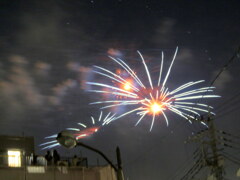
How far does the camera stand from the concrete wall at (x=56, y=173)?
2491 cm

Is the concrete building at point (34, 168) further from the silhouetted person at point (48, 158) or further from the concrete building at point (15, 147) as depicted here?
the silhouetted person at point (48, 158)

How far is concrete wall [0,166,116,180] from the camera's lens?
2491 centimetres

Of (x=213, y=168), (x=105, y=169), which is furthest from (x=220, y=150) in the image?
(x=105, y=169)

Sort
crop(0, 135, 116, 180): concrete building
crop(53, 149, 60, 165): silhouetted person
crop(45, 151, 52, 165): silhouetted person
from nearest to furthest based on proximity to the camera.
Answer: crop(0, 135, 116, 180): concrete building < crop(45, 151, 52, 165): silhouetted person < crop(53, 149, 60, 165): silhouetted person

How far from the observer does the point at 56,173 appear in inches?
1041

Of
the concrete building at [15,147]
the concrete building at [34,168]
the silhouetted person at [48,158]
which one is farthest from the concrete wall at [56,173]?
the concrete building at [15,147]

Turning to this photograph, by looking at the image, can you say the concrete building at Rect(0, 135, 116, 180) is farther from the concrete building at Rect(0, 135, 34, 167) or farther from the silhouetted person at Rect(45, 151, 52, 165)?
the silhouetted person at Rect(45, 151, 52, 165)

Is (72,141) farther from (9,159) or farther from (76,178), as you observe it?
(9,159)

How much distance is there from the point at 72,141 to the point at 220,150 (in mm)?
23027

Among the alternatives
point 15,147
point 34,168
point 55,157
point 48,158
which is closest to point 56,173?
point 34,168

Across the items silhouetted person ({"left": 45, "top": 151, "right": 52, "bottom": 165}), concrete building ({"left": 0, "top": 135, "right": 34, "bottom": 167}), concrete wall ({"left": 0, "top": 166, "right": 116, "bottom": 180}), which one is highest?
concrete building ({"left": 0, "top": 135, "right": 34, "bottom": 167})

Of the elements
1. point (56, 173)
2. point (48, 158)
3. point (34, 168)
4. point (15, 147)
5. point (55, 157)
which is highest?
point (15, 147)

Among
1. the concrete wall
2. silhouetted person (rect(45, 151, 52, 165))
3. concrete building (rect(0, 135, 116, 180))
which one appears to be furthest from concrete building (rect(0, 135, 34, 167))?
A: the concrete wall

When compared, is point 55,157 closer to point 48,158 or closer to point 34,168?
point 48,158
